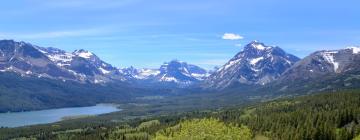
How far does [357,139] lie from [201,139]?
5006 centimetres

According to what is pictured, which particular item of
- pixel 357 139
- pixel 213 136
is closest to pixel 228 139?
pixel 213 136

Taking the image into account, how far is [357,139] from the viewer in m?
187

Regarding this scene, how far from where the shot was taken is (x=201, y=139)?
19100 centimetres

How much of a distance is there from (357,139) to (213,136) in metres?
46.3

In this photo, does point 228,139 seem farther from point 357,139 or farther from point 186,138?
point 357,139

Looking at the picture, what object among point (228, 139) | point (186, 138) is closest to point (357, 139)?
point (228, 139)

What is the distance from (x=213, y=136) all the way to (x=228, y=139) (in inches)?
199

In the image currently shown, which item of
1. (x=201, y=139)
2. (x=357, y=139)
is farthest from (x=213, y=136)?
(x=357, y=139)

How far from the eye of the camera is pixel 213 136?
19312 cm

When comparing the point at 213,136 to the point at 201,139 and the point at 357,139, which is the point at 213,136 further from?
the point at 357,139

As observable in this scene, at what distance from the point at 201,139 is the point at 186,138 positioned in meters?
9.91

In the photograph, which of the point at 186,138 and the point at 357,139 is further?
the point at 186,138

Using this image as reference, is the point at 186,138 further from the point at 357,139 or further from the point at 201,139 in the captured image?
the point at 357,139
